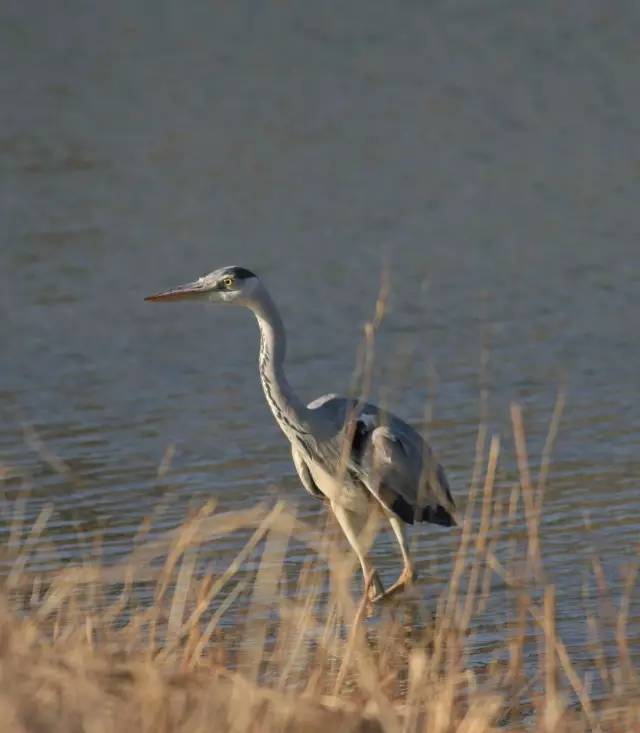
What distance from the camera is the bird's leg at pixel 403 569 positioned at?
7.64 metres

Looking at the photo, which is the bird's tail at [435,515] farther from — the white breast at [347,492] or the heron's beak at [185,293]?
the heron's beak at [185,293]

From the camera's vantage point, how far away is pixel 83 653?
4.41 metres

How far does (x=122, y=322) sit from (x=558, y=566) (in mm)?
5137

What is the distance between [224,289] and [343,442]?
0.81 meters

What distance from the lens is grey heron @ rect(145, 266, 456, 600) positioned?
7.97 m

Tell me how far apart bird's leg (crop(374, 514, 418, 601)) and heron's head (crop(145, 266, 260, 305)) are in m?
1.06

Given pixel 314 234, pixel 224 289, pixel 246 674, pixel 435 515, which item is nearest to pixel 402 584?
pixel 435 515

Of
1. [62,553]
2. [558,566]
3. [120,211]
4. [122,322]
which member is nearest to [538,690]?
[558,566]

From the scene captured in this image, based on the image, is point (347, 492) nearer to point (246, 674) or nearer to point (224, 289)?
point (224, 289)

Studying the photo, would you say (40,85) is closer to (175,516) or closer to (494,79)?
(494,79)

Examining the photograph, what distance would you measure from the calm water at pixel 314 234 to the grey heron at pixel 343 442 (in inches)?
11.1

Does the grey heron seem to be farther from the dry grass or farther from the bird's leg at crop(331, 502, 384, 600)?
the dry grass

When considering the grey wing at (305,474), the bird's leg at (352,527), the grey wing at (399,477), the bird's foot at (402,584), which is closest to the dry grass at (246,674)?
the bird's foot at (402,584)

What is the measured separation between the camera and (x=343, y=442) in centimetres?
791
